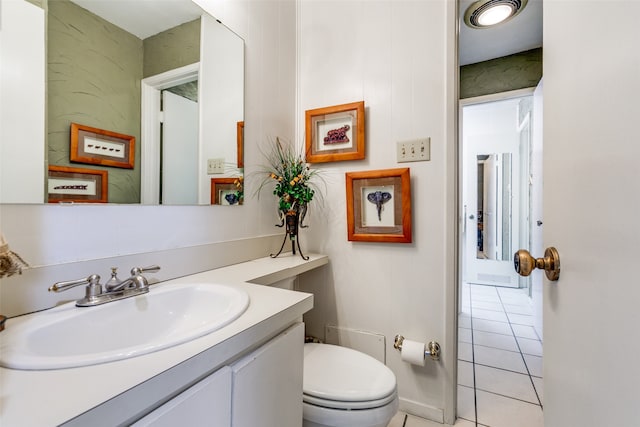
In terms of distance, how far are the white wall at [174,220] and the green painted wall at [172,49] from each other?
0.28 m

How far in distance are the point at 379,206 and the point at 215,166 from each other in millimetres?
808

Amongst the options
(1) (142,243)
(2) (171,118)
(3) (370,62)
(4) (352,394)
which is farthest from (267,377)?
(3) (370,62)

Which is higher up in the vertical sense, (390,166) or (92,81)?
(92,81)

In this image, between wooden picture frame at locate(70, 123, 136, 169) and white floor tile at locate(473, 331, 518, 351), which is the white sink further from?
white floor tile at locate(473, 331, 518, 351)

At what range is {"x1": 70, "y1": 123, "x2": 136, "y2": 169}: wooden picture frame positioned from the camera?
0.78 m

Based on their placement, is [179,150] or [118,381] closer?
[118,381]

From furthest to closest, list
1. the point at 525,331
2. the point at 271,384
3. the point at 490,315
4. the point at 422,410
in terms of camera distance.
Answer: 1. the point at 490,315
2. the point at 525,331
3. the point at 422,410
4. the point at 271,384

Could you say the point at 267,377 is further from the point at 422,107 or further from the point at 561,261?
the point at 422,107

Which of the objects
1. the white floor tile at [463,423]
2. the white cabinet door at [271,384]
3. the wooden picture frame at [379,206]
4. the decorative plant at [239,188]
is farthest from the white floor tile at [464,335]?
the decorative plant at [239,188]

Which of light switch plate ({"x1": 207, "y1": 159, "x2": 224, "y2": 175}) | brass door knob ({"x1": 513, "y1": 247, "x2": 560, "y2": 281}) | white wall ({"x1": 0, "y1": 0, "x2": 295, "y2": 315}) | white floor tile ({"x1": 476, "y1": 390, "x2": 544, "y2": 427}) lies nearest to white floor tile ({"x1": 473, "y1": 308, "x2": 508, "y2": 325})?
white floor tile ({"x1": 476, "y1": 390, "x2": 544, "y2": 427})

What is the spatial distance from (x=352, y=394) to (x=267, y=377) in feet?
1.28

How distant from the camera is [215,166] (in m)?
1.20

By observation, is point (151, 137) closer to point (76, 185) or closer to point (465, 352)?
point (76, 185)

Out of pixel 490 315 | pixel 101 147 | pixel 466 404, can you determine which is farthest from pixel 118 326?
pixel 490 315
